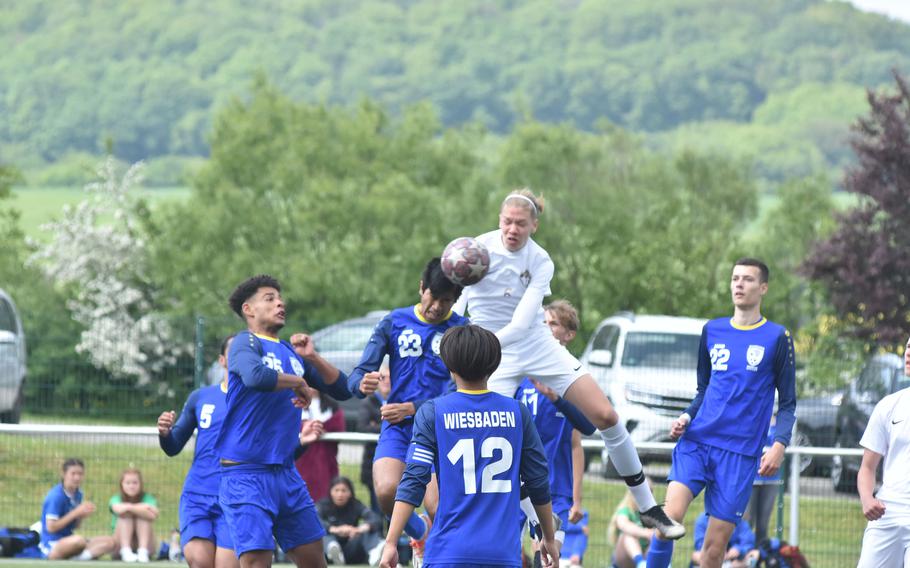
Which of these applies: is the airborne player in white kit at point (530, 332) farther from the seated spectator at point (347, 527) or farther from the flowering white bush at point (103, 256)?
the flowering white bush at point (103, 256)

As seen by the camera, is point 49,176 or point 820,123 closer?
point 49,176

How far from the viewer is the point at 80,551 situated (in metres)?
13.6

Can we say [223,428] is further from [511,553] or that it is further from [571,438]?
[571,438]

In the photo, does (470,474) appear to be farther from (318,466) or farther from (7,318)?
(7,318)

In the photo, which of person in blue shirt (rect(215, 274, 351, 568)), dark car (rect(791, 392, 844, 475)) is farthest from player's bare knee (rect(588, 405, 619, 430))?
dark car (rect(791, 392, 844, 475))

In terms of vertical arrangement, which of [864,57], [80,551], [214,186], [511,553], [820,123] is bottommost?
[80,551]

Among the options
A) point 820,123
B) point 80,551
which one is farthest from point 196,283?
point 820,123

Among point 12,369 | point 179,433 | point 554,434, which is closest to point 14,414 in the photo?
point 12,369

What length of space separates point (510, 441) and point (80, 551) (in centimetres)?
759

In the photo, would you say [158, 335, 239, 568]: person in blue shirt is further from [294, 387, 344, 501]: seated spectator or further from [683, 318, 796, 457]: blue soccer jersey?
[294, 387, 344, 501]: seated spectator

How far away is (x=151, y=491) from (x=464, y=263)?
24.2ft

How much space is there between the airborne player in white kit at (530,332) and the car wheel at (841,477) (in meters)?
5.05

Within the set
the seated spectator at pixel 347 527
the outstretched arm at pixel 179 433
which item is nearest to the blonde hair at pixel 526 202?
the outstretched arm at pixel 179 433

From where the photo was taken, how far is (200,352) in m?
16.3
